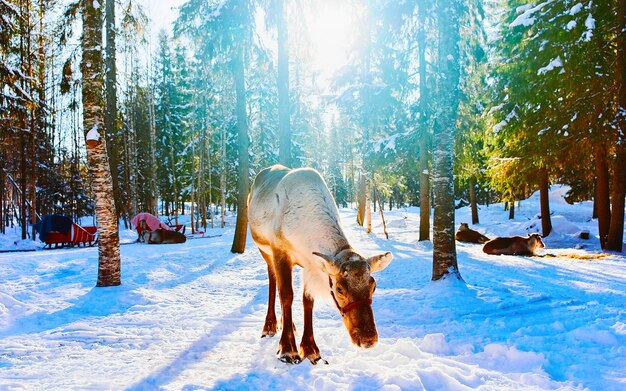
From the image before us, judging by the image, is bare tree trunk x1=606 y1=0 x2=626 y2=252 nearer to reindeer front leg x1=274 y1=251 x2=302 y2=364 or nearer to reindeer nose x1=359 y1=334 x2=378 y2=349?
reindeer front leg x1=274 y1=251 x2=302 y2=364

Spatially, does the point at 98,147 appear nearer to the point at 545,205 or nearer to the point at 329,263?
the point at 329,263

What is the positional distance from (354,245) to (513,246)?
10.4m

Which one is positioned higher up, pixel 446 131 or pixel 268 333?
pixel 446 131

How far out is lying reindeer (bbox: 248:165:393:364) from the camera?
3129 millimetres

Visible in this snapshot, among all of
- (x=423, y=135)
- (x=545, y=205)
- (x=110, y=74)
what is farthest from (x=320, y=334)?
(x=545, y=205)

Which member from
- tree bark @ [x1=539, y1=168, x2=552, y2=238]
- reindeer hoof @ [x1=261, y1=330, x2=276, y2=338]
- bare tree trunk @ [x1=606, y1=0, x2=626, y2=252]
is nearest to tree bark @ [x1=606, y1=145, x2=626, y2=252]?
bare tree trunk @ [x1=606, y1=0, x2=626, y2=252]

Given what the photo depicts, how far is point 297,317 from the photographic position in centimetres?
589

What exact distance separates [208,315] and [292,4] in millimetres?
11856

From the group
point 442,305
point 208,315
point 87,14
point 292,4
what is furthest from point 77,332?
point 292,4

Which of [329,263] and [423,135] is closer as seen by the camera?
[329,263]

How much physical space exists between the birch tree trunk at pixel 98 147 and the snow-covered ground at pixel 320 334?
634 millimetres

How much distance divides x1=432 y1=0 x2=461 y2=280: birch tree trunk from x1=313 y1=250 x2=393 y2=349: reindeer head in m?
5.22

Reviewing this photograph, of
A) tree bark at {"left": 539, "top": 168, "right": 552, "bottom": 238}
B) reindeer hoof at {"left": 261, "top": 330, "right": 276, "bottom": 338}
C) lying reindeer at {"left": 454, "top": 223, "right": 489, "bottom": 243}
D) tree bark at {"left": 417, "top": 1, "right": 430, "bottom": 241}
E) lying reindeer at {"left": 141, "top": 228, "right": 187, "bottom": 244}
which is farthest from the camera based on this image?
lying reindeer at {"left": 454, "top": 223, "right": 489, "bottom": 243}

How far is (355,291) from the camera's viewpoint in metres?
3.12
